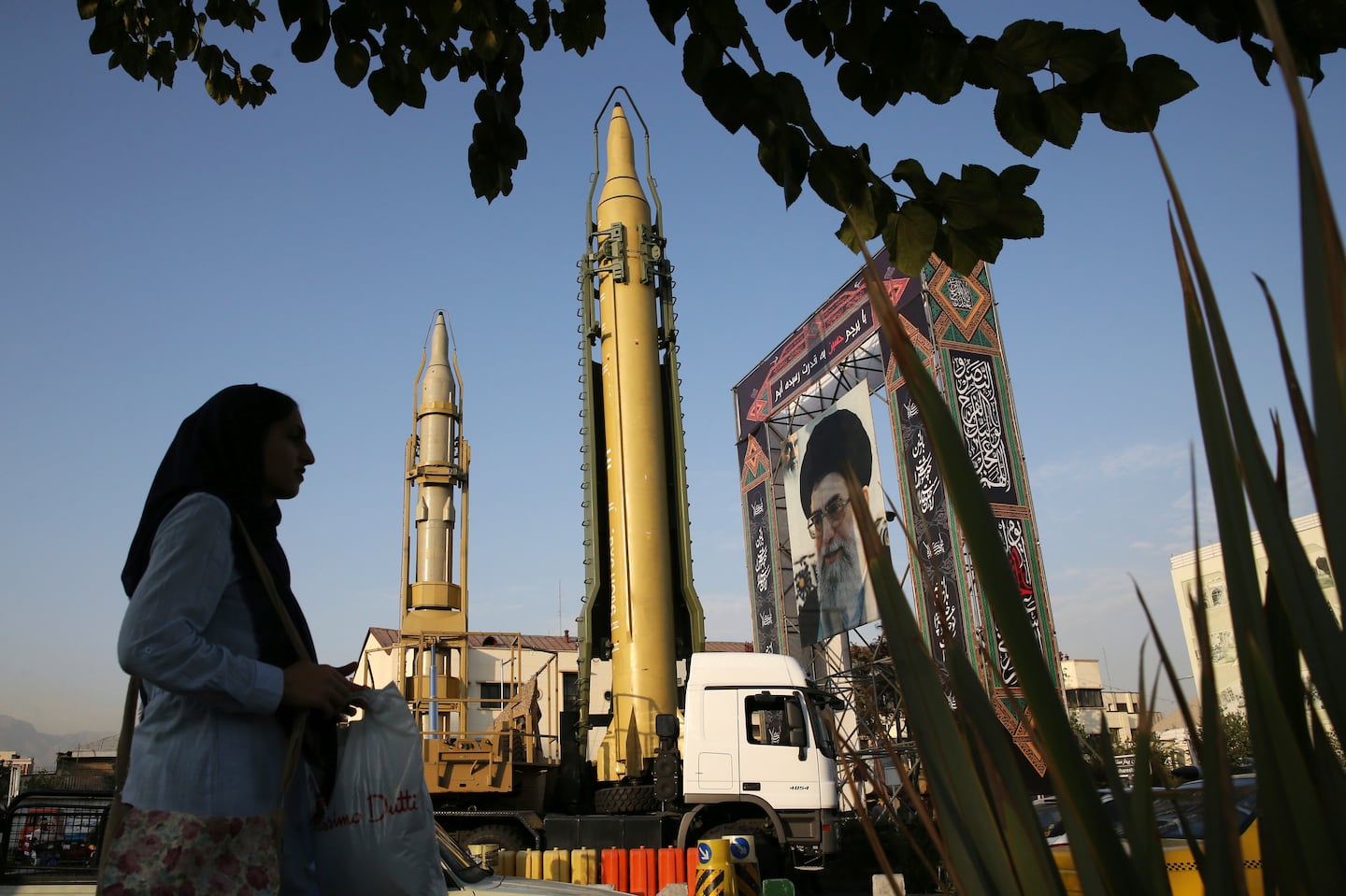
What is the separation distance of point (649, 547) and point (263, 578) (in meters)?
9.97

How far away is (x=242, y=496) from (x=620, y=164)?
42.8 ft

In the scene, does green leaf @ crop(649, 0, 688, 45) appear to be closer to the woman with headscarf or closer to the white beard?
the woman with headscarf

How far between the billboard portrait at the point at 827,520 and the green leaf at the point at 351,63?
44.9 ft

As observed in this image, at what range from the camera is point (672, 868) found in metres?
8.34

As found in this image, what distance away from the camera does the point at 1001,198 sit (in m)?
1.95

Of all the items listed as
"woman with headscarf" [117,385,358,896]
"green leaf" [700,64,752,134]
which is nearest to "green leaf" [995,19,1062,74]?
"green leaf" [700,64,752,134]

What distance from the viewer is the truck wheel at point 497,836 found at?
32.5 feet

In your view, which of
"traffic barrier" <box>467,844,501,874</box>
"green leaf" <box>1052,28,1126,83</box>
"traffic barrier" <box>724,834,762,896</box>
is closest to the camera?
"green leaf" <box>1052,28,1126,83</box>

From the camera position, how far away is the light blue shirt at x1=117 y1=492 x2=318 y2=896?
4.67 ft

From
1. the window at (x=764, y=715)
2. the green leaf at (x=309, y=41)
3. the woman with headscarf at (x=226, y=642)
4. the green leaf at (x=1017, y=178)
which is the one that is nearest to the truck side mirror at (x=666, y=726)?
the window at (x=764, y=715)

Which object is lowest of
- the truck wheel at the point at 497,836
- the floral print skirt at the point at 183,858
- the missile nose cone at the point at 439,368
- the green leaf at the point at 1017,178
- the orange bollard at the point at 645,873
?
the orange bollard at the point at 645,873

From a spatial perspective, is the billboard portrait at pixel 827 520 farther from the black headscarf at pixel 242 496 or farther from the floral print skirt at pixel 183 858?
the floral print skirt at pixel 183 858

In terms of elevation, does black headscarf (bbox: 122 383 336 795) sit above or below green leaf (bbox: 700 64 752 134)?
below

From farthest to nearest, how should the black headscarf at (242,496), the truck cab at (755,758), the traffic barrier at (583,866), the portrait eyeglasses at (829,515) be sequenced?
the portrait eyeglasses at (829,515) < the truck cab at (755,758) < the traffic barrier at (583,866) < the black headscarf at (242,496)
